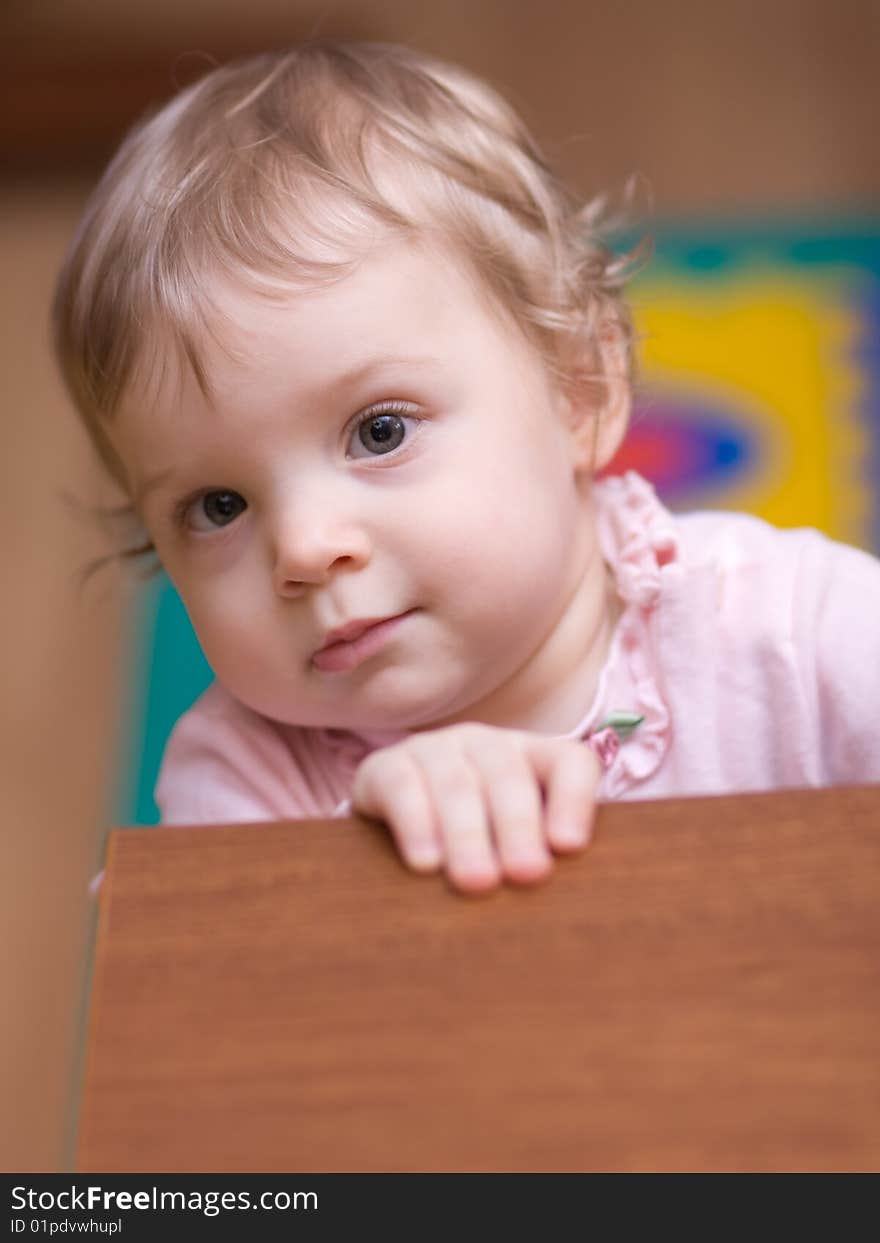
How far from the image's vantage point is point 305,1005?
0.42 meters

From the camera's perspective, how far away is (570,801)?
0.45 metres

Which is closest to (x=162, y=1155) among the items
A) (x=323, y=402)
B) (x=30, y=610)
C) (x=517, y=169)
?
(x=323, y=402)

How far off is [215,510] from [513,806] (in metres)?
0.32

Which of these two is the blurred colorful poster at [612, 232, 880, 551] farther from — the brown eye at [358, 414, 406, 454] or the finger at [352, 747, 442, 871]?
the finger at [352, 747, 442, 871]

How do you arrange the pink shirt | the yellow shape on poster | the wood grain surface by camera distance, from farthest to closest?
the yellow shape on poster → the pink shirt → the wood grain surface

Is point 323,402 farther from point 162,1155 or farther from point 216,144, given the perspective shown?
point 162,1155

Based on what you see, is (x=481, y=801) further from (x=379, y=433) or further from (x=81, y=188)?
(x=81, y=188)

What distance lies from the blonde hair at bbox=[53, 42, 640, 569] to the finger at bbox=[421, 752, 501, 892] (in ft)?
0.86

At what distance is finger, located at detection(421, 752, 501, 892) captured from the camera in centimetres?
43

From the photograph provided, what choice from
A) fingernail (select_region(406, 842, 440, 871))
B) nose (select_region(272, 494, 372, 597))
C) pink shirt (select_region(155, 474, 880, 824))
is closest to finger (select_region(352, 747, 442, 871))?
fingernail (select_region(406, 842, 440, 871))

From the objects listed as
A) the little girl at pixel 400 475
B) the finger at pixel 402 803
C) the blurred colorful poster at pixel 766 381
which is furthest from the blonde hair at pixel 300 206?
the blurred colorful poster at pixel 766 381
